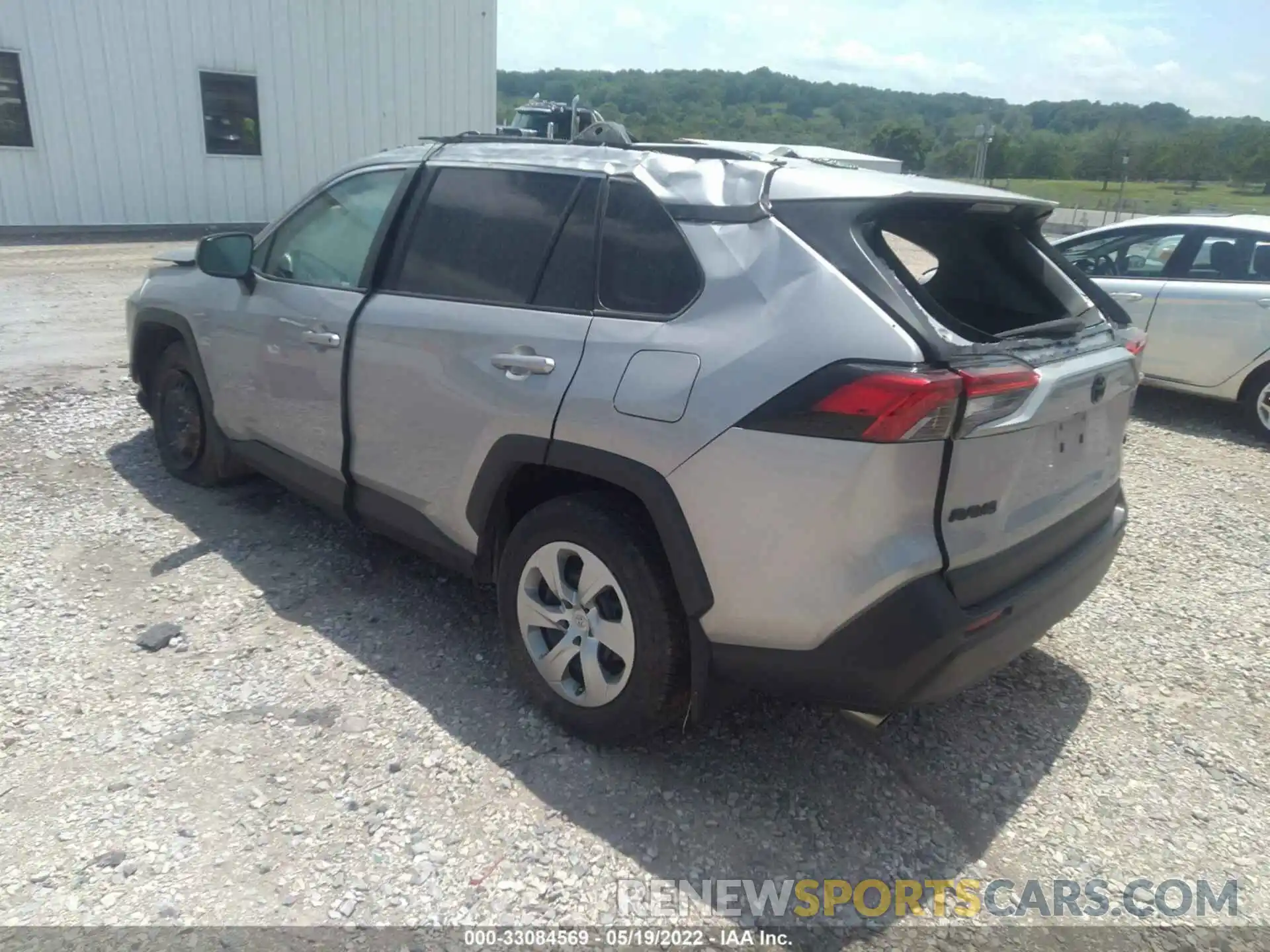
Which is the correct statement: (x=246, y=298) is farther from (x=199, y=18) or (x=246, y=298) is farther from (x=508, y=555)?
(x=199, y=18)

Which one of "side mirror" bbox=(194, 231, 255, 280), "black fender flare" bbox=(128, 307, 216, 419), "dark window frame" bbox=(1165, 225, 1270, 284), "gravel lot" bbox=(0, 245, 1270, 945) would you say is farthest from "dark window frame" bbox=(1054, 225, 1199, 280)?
"black fender flare" bbox=(128, 307, 216, 419)

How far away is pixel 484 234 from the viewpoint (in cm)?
335

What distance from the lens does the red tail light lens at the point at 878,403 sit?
2.26 metres

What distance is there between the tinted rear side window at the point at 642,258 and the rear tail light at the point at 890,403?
1.70 ft

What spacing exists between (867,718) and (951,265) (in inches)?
65.9

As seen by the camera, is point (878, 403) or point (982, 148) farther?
point (982, 148)

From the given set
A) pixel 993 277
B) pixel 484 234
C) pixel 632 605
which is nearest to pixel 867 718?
pixel 632 605

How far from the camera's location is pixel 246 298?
14.0 feet

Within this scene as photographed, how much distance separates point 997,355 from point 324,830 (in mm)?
2274

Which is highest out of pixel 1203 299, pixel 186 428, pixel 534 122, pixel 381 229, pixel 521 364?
pixel 534 122

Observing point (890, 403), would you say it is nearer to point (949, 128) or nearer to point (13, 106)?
point (13, 106)

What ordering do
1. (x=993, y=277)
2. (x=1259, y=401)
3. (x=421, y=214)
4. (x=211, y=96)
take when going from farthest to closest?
(x=211, y=96) < (x=1259, y=401) < (x=421, y=214) < (x=993, y=277)

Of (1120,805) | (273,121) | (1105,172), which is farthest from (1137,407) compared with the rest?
(1105,172)

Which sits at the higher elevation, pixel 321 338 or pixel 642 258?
pixel 642 258
